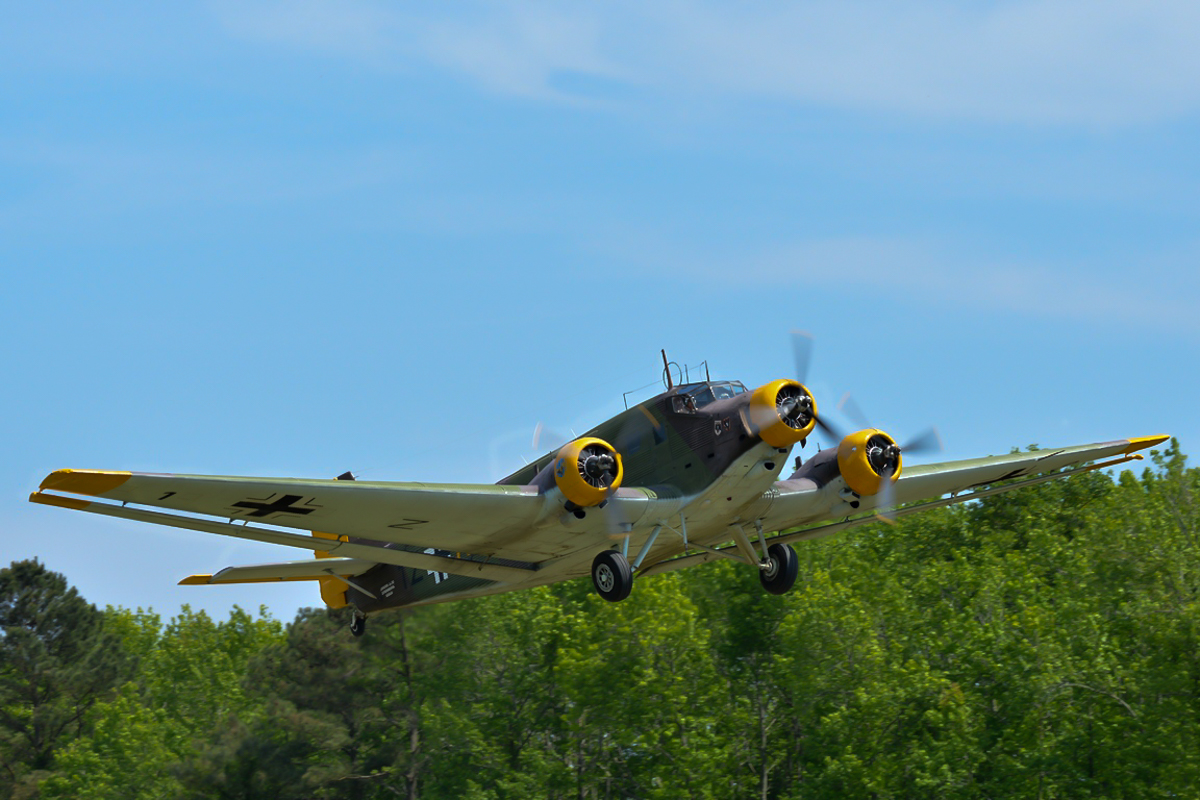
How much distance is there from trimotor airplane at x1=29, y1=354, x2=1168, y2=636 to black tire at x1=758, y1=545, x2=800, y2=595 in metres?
0.03

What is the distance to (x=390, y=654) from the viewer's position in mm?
57125

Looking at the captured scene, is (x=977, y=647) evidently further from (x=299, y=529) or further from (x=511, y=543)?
(x=299, y=529)

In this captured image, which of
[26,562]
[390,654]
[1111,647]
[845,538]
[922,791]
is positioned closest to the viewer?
[922,791]

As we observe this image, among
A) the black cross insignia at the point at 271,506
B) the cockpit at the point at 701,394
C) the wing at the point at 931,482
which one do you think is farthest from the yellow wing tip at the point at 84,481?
the wing at the point at 931,482

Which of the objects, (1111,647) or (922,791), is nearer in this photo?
(922,791)

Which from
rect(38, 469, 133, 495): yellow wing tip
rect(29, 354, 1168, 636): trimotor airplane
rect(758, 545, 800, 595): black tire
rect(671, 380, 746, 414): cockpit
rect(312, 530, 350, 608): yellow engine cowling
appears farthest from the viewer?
rect(312, 530, 350, 608): yellow engine cowling

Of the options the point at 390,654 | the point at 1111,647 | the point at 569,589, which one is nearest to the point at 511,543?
the point at 1111,647

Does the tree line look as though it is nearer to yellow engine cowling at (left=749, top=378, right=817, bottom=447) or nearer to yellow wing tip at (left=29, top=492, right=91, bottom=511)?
yellow engine cowling at (left=749, top=378, right=817, bottom=447)

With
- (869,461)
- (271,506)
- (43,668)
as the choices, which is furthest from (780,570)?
(43,668)

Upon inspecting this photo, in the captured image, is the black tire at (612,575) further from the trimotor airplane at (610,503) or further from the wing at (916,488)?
Result: the wing at (916,488)

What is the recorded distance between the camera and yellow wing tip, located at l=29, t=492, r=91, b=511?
18438 mm

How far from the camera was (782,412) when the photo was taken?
23.2 m

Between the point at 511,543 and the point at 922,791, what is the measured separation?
23.5 metres

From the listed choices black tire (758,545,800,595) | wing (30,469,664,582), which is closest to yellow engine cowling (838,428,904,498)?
black tire (758,545,800,595)
